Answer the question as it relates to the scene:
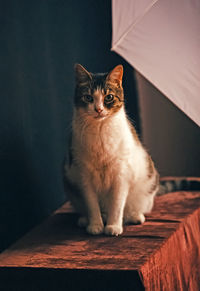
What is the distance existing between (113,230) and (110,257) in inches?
8.3

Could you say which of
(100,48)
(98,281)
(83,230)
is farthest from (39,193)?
(100,48)

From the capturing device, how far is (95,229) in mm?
1531

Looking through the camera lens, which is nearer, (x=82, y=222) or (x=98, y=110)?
(x=98, y=110)

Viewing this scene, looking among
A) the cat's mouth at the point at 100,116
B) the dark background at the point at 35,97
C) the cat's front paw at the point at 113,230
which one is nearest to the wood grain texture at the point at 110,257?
the cat's front paw at the point at 113,230

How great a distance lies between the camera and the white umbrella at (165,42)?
4.82 ft

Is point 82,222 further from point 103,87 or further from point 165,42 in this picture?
point 165,42

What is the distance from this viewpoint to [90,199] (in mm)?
1564

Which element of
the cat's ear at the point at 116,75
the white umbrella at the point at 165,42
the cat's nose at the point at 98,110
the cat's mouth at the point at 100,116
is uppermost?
the white umbrella at the point at 165,42

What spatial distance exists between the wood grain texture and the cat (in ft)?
0.33

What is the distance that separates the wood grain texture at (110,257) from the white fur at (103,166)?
3.5 inches

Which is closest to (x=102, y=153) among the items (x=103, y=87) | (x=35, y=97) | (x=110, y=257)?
(x=103, y=87)

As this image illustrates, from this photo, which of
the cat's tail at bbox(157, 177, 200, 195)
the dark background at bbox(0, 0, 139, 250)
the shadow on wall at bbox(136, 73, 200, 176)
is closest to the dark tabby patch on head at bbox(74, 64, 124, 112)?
the dark background at bbox(0, 0, 139, 250)

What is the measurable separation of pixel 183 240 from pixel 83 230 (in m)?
0.41

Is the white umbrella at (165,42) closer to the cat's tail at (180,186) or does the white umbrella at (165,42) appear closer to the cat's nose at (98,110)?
the cat's nose at (98,110)
